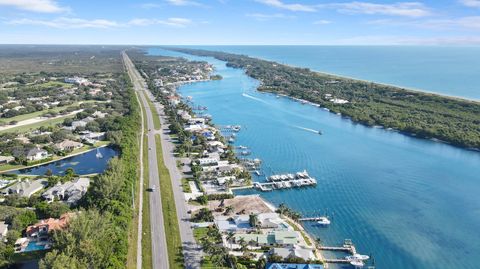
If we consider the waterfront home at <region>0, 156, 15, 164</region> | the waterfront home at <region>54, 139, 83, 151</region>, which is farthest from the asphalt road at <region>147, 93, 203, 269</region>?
the waterfront home at <region>0, 156, 15, 164</region>

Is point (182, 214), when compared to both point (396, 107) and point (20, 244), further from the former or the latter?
point (396, 107)

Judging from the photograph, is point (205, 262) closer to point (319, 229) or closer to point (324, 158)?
point (319, 229)

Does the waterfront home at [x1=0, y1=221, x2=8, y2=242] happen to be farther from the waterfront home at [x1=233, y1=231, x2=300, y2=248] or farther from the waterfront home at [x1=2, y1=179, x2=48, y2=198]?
the waterfront home at [x1=233, y1=231, x2=300, y2=248]

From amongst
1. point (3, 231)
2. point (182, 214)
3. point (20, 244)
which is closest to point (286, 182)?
point (182, 214)

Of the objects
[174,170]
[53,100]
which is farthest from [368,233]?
[53,100]

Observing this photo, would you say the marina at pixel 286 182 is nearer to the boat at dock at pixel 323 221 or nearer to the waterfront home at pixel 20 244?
the boat at dock at pixel 323 221
